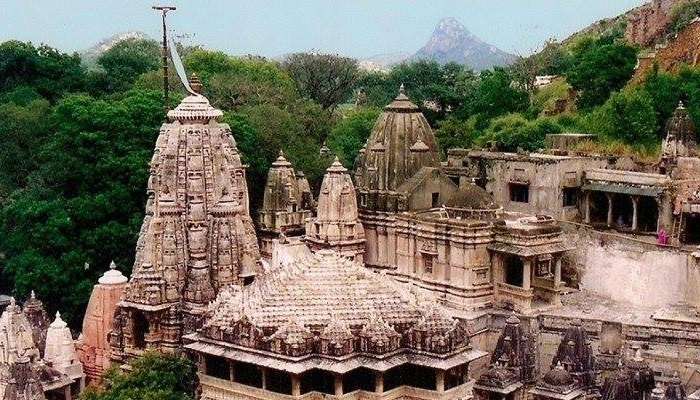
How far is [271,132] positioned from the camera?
43.6 m

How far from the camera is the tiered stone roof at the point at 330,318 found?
59.0 ft

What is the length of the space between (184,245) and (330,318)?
677 centimetres

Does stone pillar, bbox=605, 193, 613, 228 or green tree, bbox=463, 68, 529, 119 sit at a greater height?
green tree, bbox=463, 68, 529, 119

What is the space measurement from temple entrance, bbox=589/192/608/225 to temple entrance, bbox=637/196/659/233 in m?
1.55

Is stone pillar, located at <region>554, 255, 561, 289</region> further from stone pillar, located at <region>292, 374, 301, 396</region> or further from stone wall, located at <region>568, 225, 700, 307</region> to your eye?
stone pillar, located at <region>292, 374, 301, 396</region>

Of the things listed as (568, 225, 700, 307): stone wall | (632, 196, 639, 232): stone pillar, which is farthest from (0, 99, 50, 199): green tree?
(632, 196, 639, 232): stone pillar

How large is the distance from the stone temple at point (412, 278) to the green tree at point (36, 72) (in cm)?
2394

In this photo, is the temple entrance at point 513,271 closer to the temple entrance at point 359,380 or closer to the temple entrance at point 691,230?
the temple entrance at point 691,230

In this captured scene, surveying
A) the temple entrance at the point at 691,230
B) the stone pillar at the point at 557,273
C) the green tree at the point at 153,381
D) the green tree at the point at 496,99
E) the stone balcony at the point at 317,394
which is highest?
the green tree at the point at 496,99

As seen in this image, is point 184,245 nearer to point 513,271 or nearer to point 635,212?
point 513,271

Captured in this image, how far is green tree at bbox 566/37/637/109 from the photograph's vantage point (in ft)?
174

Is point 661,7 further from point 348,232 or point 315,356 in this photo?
point 315,356

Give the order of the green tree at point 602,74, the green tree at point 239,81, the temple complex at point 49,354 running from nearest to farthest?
the temple complex at point 49,354 < the green tree at point 239,81 < the green tree at point 602,74

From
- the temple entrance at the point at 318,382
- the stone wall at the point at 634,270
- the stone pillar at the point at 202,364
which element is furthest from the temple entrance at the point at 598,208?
the stone pillar at the point at 202,364
